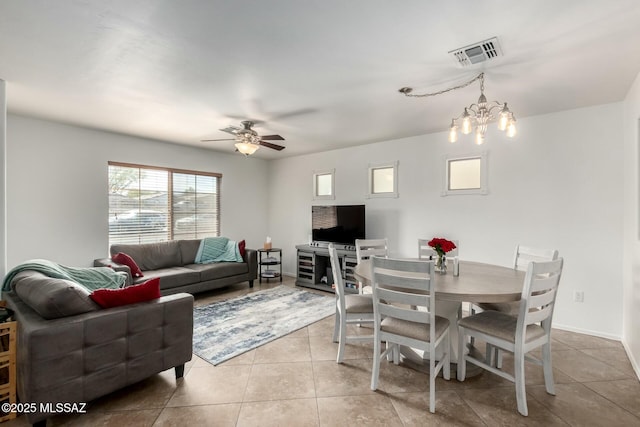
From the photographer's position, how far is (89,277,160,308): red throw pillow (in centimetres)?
214

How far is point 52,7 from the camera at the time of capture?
1780 millimetres

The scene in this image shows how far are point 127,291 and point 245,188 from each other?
4383 millimetres

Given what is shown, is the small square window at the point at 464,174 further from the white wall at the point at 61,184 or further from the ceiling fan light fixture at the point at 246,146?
the white wall at the point at 61,184

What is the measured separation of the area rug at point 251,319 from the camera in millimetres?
3084

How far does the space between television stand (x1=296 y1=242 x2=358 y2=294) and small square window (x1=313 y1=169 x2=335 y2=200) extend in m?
0.96

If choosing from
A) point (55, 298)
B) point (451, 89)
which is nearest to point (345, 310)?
point (55, 298)

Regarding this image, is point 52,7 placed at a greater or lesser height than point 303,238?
greater

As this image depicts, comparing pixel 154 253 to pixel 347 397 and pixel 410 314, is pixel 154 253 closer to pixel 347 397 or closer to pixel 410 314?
pixel 347 397

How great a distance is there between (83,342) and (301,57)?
249cm

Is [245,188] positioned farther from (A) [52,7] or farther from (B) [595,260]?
(B) [595,260]

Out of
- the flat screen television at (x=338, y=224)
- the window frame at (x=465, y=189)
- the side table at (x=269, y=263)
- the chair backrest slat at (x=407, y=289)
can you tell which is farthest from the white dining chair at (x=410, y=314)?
the side table at (x=269, y=263)

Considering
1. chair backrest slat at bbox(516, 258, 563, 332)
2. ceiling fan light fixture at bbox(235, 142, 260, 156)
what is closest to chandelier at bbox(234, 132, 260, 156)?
ceiling fan light fixture at bbox(235, 142, 260, 156)

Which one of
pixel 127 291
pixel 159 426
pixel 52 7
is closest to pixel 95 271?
pixel 127 291

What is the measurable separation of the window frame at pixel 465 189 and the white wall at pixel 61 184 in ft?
15.0
